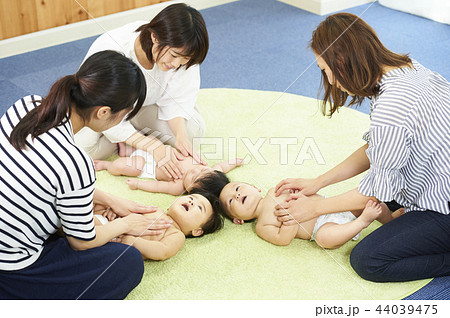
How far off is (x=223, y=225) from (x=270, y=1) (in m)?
2.01

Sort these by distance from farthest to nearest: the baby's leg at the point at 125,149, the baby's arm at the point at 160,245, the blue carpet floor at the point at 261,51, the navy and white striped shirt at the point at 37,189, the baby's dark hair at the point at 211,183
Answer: the blue carpet floor at the point at 261,51, the baby's leg at the point at 125,149, the baby's dark hair at the point at 211,183, the baby's arm at the point at 160,245, the navy and white striped shirt at the point at 37,189

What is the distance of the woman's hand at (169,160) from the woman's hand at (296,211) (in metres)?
0.35

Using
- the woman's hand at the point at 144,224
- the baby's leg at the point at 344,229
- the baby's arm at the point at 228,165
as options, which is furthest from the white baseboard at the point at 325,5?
the woman's hand at the point at 144,224

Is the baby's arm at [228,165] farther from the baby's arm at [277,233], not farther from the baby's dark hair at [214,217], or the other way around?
the baby's arm at [277,233]

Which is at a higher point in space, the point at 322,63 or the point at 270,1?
the point at 322,63

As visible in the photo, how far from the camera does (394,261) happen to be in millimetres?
1268

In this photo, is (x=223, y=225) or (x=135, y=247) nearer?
(x=135, y=247)

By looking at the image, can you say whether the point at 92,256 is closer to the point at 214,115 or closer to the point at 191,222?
the point at 191,222

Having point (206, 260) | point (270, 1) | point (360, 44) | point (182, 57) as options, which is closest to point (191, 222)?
point (206, 260)

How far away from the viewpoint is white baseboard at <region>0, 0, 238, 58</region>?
242 cm

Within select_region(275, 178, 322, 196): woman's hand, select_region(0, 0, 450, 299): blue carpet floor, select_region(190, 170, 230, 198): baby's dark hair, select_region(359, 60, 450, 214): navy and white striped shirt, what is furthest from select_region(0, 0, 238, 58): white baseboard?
select_region(359, 60, 450, 214): navy and white striped shirt

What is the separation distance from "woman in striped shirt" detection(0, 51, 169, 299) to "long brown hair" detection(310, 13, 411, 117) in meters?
0.42

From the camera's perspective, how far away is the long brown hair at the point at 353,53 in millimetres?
1198

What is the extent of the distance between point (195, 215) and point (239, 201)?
126 millimetres
